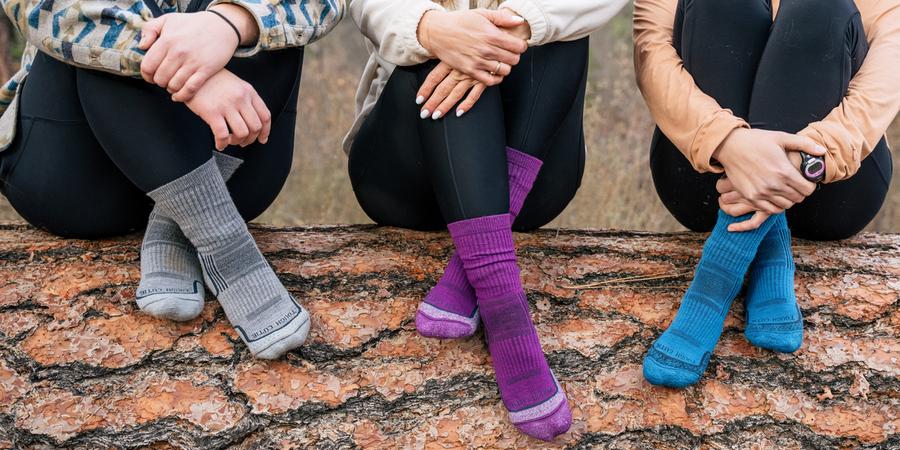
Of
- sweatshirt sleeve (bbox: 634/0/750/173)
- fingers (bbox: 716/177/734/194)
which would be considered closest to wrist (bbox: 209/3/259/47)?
sweatshirt sleeve (bbox: 634/0/750/173)

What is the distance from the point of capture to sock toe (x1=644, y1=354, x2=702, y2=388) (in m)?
1.34

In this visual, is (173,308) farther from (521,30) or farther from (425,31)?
(521,30)

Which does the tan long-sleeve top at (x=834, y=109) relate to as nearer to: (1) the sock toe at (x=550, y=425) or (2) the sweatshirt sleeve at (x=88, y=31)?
(1) the sock toe at (x=550, y=425)

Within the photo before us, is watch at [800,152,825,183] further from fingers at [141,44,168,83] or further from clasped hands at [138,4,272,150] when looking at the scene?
fingers at [141,44,168,83]

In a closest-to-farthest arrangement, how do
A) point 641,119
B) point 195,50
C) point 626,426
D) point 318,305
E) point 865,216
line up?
point 195,50 < point 626,426 < point 318,305 < point 865,216 < point 641,119

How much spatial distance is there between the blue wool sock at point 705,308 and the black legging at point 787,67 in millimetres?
234

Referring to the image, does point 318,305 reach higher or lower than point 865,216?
lower

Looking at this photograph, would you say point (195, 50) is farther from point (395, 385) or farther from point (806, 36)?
point (806, 36)

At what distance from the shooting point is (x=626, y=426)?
4.41 feet

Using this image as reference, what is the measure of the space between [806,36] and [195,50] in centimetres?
112

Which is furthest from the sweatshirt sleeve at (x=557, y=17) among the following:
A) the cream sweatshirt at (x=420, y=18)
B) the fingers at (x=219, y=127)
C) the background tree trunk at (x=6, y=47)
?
the background tree trunk at (x=6, y=47)

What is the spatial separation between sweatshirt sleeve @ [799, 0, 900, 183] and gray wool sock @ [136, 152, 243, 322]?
115cm

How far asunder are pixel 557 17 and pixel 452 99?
0.25m

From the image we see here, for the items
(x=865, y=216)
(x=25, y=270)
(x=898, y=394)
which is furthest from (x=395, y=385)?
(x=865, y=216)
